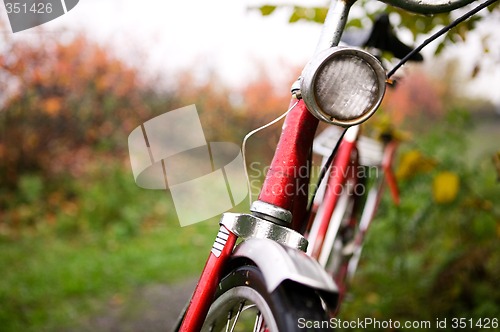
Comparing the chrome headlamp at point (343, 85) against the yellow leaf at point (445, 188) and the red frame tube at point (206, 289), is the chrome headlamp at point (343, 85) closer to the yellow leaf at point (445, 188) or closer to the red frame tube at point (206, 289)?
the red frame tube at point (206, 289)

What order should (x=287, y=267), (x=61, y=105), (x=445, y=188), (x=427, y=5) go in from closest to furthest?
(x=287, y=267) < (x=427, y=5) < (x=445, y=188) < (x=61, y=105)

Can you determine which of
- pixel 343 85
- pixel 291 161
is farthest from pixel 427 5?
pixel 291 161

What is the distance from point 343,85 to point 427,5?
1.06ft

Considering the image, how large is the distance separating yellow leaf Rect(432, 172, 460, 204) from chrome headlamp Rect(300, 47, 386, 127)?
7.15ft

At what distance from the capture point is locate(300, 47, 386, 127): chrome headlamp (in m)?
1.11

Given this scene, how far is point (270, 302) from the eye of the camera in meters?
1.08

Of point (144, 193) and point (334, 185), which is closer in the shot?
point (334, 185)

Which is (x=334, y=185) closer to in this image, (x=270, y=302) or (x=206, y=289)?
(x=206, y=289)

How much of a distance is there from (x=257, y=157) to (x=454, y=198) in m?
2.91

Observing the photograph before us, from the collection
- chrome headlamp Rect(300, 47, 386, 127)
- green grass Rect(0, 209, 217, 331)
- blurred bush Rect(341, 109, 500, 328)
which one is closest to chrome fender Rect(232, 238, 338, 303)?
chrome headlamp Rect(300, 47, 386, 127)

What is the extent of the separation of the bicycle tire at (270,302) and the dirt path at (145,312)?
1868 mm

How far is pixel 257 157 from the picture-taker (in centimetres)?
586

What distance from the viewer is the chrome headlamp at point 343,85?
1.11 metres

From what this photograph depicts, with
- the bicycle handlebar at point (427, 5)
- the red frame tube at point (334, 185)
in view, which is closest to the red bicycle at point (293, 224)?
the bicycle handlebar at point (427, 5)
